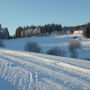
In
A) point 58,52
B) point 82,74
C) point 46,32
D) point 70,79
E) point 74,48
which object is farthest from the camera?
point 46,32

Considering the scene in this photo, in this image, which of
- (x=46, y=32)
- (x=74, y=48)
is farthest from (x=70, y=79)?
(x=46, y=32)

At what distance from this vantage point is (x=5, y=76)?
5645 millimetres

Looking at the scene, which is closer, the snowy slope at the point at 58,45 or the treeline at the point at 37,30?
the snowy slope at the point at 58,45

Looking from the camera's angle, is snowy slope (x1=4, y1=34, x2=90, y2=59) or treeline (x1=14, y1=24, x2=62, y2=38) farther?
treeline (x1=14, y1=24, x2=62, y2=38)

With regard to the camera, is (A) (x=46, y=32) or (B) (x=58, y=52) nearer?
(B) (x=58, y=52)

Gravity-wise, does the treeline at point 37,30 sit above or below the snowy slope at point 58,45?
above

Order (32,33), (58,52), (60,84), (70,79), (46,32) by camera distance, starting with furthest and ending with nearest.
Result: (46,32) < (32,33) < (58,52) < (70,79) < (60,84)

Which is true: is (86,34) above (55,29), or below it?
below

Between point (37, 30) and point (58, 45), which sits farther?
point (37, 30)

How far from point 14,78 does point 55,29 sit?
118983mm

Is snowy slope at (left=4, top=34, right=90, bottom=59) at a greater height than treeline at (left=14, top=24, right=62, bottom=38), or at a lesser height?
lesser

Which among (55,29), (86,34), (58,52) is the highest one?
(55,29)

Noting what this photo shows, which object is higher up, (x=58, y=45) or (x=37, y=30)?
(x=37, y=30)

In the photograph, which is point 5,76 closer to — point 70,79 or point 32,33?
point 70,79
